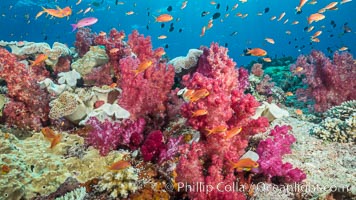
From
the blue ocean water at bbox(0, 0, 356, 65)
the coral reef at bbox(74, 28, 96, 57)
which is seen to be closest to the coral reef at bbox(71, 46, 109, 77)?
the coral reef at bbox(74, 28, 96, 57)

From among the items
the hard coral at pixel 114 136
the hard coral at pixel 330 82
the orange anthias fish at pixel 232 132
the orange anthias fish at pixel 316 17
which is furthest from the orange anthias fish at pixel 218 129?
the orange anthias fish at pixel 316 17

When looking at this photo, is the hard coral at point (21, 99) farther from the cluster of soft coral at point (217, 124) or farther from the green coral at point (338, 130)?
the green coral at point (338, 130)

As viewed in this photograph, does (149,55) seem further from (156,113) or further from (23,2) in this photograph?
(23,2)

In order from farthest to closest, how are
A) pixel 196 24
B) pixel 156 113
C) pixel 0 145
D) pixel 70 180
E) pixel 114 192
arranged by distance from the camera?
pixel 196 24, pixel 156 113, pixel 0 145, pixel 70 180, pixel 114 192

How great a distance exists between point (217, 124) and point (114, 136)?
6.89 ft

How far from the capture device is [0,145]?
14.7 feet

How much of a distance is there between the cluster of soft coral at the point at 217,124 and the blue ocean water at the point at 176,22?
765cm

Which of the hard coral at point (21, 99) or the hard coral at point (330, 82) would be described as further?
the hard coral at point (330, 82)

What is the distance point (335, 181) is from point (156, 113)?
3.67 m

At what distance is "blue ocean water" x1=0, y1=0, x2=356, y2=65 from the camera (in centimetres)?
1943

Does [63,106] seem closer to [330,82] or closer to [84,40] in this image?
[84,40]

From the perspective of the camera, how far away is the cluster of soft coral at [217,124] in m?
3.71

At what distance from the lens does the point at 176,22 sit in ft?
166

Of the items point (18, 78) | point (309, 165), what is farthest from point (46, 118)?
point (309, 165)
